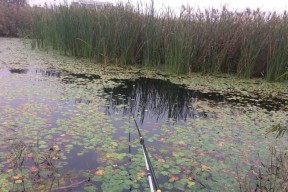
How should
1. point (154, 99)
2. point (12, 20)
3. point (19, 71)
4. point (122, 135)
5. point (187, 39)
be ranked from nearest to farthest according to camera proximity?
point (122, 135) → point (154, 99) → point (19, 71) → point (187, 39) → point (12, 20)

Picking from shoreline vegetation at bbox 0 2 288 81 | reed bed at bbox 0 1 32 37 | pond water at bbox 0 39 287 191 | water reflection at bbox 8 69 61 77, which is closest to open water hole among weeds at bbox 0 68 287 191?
pond water at bbox 0 39 287 191

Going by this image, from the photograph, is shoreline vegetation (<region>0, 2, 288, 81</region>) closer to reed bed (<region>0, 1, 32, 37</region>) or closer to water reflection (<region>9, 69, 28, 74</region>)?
water reflection (<region>9, 69, 28, 74</region>)

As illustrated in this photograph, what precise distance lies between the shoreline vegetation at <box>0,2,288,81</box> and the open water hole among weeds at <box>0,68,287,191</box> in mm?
1358

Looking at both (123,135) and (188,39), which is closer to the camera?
(123,135)

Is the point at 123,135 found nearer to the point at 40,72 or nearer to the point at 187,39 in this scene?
the point at 40,72

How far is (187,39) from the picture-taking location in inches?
209

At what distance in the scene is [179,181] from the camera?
6.59 feet

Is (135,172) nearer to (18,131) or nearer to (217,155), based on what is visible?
(217,155)

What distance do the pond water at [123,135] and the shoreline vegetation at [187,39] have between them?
132 centimetres

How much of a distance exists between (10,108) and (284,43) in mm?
4675

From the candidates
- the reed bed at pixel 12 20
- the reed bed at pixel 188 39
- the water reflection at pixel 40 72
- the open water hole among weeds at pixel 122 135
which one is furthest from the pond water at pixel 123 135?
the reed bed at pixel 12 20

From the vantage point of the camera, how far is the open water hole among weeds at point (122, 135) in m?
2.00

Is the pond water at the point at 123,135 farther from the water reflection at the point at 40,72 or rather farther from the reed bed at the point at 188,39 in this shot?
the reed bed at the point at 188,39

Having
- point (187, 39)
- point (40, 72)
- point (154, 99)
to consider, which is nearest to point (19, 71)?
point (40, 72)
